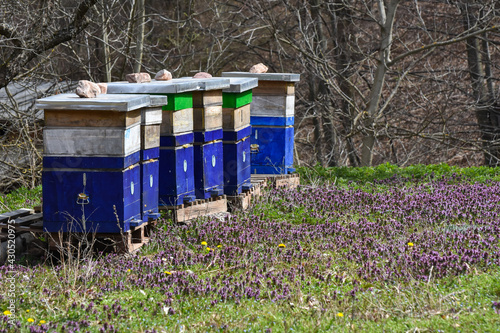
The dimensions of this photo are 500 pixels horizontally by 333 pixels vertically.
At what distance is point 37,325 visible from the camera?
4.56m

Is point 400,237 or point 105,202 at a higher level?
point 105,202

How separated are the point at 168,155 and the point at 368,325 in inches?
129

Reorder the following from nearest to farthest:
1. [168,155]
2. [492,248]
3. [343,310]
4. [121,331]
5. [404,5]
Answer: [121,331] → [343,310] → [492,248] → [168,155] → [404,5]

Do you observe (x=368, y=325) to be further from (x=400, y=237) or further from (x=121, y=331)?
(x=400, y=237)

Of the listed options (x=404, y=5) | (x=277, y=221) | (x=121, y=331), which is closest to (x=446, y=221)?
(x=277, y=221)

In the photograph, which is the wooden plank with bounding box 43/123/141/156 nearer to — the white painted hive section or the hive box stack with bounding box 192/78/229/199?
the white painted hive section

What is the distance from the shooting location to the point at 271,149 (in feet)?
30.1

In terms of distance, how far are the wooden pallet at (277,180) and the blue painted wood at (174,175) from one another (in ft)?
5.84

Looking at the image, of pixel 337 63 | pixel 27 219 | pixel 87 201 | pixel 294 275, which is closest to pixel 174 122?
pixel 87 201

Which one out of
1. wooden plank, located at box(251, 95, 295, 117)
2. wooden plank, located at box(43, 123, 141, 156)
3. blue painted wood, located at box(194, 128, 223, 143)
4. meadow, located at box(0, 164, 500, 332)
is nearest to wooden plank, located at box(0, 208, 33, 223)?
meadow, located at box(0, 164, 500, 332)

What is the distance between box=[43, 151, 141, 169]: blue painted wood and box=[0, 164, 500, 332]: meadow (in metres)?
0.83

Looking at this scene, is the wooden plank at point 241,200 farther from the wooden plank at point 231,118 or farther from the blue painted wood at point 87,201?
the blue painted wood at point 87,201

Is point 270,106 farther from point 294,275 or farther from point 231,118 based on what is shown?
point 294,275

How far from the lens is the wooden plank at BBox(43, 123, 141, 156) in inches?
237
